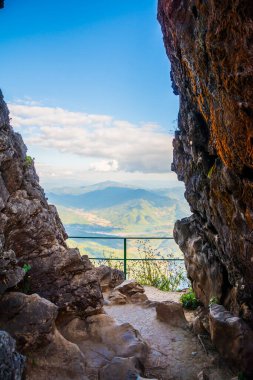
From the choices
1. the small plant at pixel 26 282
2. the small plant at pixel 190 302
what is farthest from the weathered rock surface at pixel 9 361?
the small plant at pixel 190 302

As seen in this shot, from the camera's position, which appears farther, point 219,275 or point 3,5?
point 219,275

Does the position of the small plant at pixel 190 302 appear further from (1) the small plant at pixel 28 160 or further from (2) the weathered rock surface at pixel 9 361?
(1) the small plant at pixel 28 160

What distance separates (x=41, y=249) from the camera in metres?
6.36

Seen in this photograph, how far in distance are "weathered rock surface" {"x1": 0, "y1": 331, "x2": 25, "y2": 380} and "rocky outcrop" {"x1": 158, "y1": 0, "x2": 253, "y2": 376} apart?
11.4 feet

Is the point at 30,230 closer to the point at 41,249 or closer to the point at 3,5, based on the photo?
the point at 41,249

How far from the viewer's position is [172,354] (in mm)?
5871

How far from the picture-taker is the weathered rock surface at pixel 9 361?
3653 millimetres

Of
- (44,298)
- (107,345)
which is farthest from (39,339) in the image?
(107,345)

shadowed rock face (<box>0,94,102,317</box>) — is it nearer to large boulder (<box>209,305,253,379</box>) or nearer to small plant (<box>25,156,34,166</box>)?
small plant (<box>25,156,34,166</box>)

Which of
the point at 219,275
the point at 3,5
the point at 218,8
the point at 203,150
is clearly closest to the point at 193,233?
the point at 219,275

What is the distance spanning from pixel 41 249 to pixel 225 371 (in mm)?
3941

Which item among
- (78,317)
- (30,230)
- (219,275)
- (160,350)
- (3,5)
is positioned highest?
(3,5)

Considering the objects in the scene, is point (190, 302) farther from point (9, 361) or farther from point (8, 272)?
point (9, 361)

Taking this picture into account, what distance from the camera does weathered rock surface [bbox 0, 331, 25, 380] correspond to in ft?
12.0
